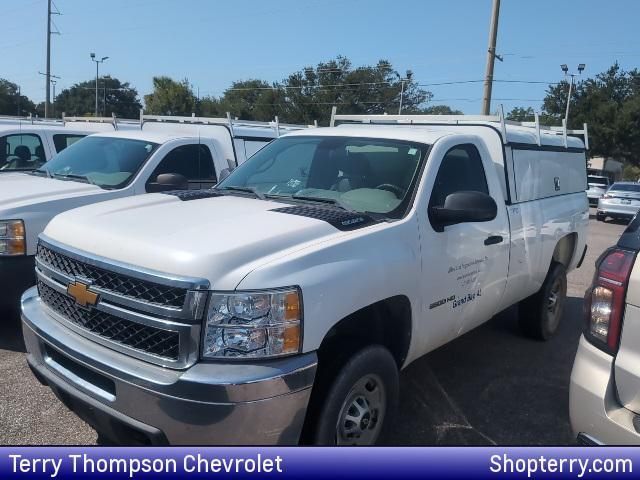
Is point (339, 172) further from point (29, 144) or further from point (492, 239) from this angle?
point (29, 144)

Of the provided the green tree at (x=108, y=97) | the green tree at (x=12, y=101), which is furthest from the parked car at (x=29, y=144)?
the green tree at (x=108, y=97)

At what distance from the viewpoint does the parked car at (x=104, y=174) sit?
181 inches

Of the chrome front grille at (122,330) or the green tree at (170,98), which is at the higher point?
the green tree at (170,98)

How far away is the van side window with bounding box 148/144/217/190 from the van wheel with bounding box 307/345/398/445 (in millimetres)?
4069

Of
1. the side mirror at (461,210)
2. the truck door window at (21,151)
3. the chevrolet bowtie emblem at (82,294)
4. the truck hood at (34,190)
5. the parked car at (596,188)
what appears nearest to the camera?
the chevrolet bowtie emblem at (82,294)

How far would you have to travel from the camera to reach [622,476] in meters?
2.26

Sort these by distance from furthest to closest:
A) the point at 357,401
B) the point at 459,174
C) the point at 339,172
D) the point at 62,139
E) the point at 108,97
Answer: the point at 108,97 → the point at 62,139 → the point at 459,174 → the point at 339,172 → the point at 357,401

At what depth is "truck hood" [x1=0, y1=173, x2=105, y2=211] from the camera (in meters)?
4.85

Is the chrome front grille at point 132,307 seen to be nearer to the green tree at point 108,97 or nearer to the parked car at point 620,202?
the parked car at point 620,202

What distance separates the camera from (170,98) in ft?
177

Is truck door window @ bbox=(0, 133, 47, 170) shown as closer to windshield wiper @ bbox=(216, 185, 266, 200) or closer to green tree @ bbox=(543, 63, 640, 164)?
windshield wiper @ bbox=(216, 185, 266, 200)

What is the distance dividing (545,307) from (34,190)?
5098mm

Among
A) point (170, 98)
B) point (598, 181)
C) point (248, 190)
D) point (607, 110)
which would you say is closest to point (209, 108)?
point (170, 98)

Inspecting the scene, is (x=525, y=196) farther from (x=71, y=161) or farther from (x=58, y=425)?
(x=71, y=161)
